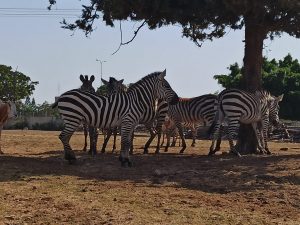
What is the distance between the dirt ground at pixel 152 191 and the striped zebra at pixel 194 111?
3.88 meters

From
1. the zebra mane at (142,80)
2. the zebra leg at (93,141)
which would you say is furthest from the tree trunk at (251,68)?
the zebra leg at (93,141)

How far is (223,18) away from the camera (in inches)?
619

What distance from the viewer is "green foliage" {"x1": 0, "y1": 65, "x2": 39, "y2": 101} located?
64.6 metres

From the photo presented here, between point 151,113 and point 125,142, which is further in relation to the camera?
point 151,113

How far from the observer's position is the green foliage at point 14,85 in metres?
64.6

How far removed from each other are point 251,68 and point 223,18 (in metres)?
2.23

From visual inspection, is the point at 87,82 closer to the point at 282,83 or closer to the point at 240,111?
the point at 240,111

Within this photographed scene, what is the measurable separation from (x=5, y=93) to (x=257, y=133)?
52489 mm

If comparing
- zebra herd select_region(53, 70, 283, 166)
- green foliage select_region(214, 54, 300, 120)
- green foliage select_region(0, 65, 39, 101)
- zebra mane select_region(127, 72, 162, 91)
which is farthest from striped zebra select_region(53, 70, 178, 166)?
green foliage select_region(0, 65, 39, 101)

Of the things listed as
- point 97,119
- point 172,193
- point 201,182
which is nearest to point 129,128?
point 97,119

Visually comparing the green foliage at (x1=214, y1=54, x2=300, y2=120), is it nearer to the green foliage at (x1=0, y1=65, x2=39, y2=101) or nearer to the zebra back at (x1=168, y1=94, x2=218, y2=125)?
the zebra back at (x1=168, y1=94, x2=218, y2=125)

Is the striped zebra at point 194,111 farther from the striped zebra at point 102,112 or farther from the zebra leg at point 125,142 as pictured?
the zebra leg at point 125,142

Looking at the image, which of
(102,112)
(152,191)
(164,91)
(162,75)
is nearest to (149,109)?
(164,91)

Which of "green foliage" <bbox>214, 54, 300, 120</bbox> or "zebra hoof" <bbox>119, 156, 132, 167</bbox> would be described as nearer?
"zebra hoof" <bbox>119, 156, 132, 167</bbox>
